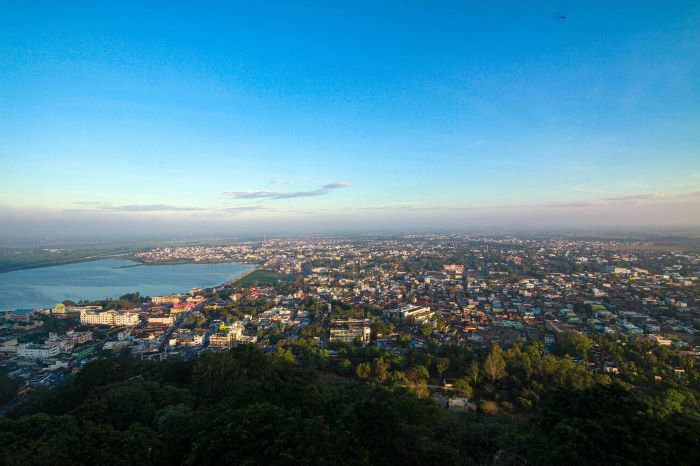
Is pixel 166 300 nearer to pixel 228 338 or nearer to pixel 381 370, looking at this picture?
pixel 228 338

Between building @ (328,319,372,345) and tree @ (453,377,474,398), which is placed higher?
tree @ (453,377,474,398)

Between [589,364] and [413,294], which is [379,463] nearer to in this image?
[589,364]

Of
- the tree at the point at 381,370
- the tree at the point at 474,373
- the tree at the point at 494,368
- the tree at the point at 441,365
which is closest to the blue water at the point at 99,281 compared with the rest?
the tree at the point at 381,370

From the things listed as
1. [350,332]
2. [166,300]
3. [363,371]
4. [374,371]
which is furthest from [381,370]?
[166,300]

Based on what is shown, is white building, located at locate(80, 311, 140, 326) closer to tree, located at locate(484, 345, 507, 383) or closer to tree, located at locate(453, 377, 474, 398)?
tree, located at locate(453, 377, 474, 398)

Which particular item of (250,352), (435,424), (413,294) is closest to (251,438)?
(435,424)

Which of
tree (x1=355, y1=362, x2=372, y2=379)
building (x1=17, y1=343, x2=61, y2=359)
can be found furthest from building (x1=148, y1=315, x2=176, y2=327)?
tree (x1=355, y1=362, x2=372, y2=379)
